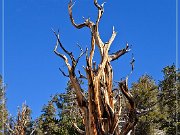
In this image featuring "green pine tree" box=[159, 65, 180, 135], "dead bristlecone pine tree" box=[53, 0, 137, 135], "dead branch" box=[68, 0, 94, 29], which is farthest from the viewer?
"green pine tree" box=[159, 65, 180, 135]

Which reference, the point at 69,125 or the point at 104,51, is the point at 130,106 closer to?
the point at 104,51

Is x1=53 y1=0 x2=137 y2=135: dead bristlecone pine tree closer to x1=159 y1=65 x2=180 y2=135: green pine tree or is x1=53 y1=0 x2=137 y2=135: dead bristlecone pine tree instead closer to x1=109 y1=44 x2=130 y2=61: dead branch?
x1=109 y1=44 x2=130 y2=61: dead branch

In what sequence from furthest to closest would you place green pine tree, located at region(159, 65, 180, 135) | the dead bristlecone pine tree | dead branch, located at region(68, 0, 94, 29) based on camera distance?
green pine tree, located at region(159, 65, 180, 135) → dead branch, located at region(68, 0, 94, 29) → the dead bristlecone pine tree

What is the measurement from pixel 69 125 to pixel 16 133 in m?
1.81

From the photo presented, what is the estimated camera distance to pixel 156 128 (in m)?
21.6

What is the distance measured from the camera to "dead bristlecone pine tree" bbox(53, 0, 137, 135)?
5.13 metres

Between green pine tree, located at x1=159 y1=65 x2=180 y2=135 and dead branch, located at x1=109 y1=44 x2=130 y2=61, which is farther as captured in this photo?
green pine tree, located at x1=159 y1=65 x2=180 y2=135

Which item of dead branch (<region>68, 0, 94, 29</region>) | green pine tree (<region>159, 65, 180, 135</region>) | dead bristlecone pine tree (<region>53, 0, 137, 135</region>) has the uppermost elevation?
green pine tree (<region>159, 65, 180, 135</region>)

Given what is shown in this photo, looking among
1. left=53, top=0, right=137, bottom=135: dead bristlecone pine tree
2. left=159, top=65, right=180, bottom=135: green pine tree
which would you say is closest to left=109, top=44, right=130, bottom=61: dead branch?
left=53, top=0, right=137, bottom=135: dead bristlecone pine tree

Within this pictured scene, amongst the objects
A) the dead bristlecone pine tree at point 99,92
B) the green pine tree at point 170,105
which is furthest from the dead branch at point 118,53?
the green pine tree at point 170,105

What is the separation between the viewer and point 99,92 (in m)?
5.50

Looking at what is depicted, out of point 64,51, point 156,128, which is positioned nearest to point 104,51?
point 64,51

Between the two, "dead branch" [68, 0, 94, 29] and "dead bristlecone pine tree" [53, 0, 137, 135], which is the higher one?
"dead branch" [68, 0, 94, 29]

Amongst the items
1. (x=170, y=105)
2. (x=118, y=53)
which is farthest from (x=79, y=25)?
(x=170, y=105)
